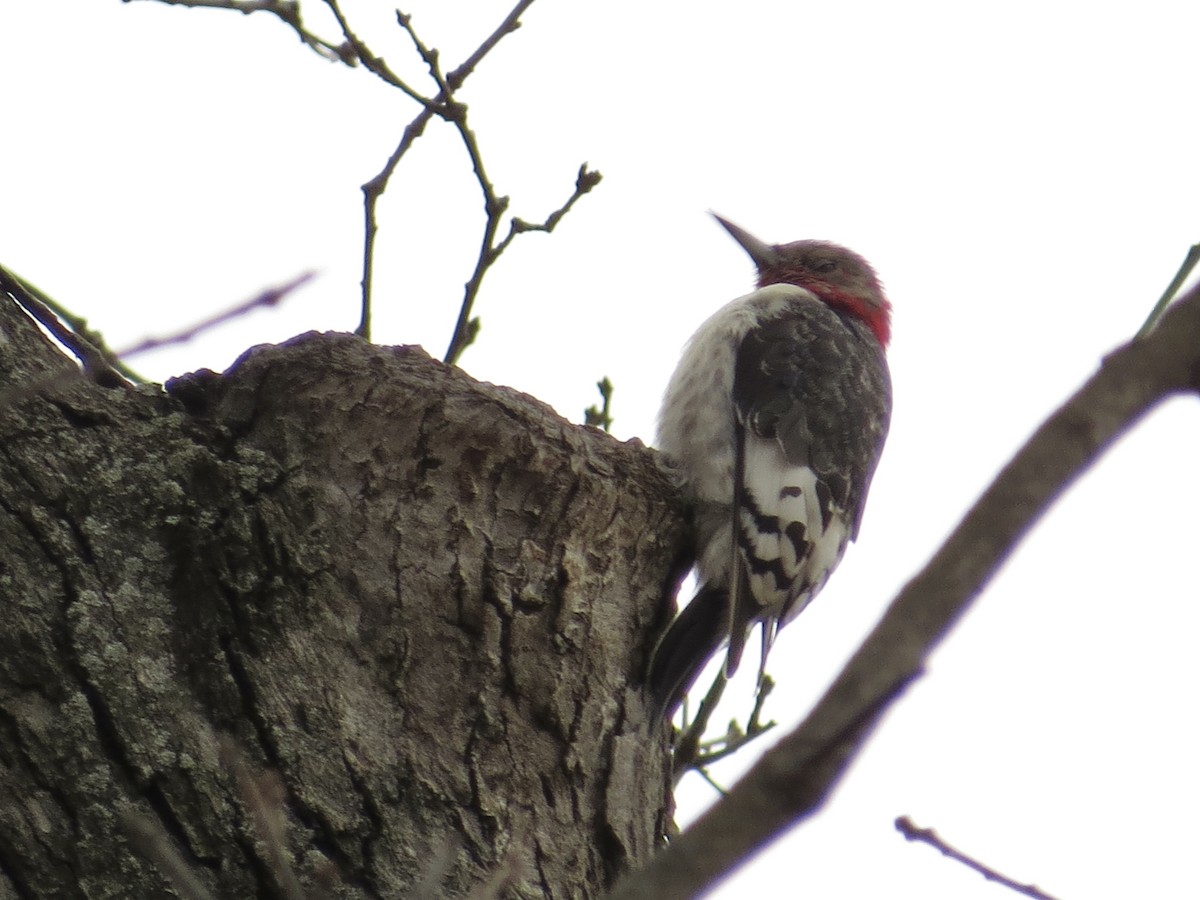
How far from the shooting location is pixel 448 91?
11.1 feet

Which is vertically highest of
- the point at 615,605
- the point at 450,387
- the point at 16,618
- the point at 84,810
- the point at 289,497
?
the point at 450,387

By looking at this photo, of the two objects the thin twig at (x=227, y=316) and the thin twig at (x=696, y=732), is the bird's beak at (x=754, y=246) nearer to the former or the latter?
the thin twig at (x=696, y=732)

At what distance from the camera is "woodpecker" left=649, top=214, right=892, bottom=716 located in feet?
12.2

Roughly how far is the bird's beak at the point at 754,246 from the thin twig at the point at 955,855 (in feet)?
14.4

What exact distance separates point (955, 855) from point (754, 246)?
4.55m

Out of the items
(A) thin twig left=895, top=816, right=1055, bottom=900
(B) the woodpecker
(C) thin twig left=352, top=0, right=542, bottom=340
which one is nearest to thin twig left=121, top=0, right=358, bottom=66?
(C) thin twig left=352, top=0, right=542, bottom=340

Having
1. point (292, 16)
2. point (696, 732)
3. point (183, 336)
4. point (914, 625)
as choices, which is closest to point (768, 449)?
point (696, 732)

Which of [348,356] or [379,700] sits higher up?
[348,356]

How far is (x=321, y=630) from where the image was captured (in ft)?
8.75

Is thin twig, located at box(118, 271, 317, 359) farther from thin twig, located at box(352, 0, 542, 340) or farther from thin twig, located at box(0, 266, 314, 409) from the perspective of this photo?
thin twig, located at box(352, 0, 542, 340)

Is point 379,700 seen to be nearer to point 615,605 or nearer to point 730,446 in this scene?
point 615,605

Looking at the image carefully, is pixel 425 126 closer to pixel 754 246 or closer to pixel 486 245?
pixel 486 245

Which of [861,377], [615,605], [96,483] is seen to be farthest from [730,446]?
[96,483]

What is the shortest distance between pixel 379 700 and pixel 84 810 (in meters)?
0.55
